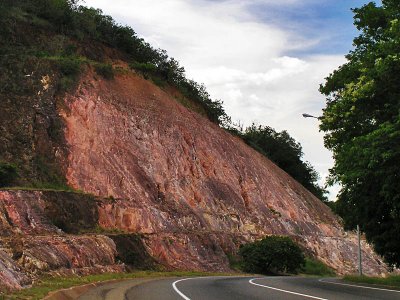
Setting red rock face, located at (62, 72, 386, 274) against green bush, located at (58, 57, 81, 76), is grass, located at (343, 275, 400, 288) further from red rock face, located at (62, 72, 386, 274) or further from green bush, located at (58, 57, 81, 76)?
green bush, located at (58, 57, 81, 76)

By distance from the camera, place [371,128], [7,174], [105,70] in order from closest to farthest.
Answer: [371,128] → [7,174] → [105,70]

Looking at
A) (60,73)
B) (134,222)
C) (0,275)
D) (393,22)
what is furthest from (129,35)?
(0,275)

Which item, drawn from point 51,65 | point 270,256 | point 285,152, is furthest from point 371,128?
point 285,152

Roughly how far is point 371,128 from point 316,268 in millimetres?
29314

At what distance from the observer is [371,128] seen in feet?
70.7

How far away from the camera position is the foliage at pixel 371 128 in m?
18.2

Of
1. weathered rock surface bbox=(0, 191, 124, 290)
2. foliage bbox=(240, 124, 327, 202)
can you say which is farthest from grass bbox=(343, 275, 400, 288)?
foliage bbox=(240, 124, 327, 202)

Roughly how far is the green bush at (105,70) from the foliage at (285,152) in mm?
37407

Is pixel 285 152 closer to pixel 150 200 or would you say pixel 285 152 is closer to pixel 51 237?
pixel 150 200

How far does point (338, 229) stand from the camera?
61219 millimetres

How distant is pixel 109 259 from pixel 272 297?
1618 centimetres

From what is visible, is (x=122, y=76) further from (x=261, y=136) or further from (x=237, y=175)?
A: (x=261, y=136)

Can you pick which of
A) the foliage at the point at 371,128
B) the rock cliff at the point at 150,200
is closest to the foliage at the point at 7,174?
the rock cliff at the point at 150,200

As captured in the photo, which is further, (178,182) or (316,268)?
(316,268)
